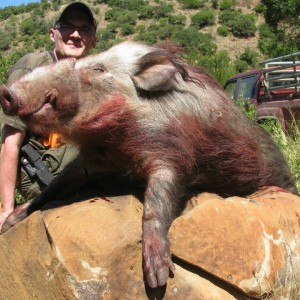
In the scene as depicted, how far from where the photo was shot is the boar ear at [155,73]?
131 inches

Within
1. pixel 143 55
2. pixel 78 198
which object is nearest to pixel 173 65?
pixel 143 55

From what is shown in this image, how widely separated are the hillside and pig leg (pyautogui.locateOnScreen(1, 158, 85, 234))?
3771 centimetres

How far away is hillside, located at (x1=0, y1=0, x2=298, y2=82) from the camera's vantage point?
45625 mm

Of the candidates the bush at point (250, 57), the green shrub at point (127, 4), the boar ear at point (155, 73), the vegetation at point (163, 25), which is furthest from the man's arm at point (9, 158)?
the green shrub at point (127, 4)

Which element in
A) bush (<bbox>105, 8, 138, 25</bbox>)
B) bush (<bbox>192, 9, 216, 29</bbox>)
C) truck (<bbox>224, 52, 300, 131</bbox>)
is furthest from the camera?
bush (<bbox>105, 8, 138, 25</bbox>)

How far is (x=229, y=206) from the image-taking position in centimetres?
305

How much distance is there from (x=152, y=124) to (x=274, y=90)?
24.9 feet

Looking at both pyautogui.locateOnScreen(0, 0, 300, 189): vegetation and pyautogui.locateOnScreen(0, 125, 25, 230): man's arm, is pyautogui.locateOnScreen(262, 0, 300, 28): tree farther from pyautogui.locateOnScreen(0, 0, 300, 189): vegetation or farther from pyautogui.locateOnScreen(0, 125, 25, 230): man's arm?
pyautogui.locateOnScreen(0, 0, 300, 189): vegetation

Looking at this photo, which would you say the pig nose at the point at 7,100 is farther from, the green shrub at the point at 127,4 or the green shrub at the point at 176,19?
the green shrub at the point at 127,4

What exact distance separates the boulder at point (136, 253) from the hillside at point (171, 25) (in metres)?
38.2

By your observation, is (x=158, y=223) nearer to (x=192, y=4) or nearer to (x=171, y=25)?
(x=171, y=25)

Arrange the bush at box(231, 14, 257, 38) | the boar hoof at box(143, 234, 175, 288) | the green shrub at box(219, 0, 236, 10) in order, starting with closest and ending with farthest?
the boar hoof at box(143, 234, 175, 288) → the bush at box(231, 14, 257, 38) → the green shrub at box(219, 0, 236, 10)

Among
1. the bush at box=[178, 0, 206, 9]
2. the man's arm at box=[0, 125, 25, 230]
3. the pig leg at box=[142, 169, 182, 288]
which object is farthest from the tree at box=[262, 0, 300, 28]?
the bush at box=[178, 0, 206, 9]

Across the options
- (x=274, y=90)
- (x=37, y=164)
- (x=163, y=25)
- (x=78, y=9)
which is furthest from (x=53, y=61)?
(x=163, y=25)
